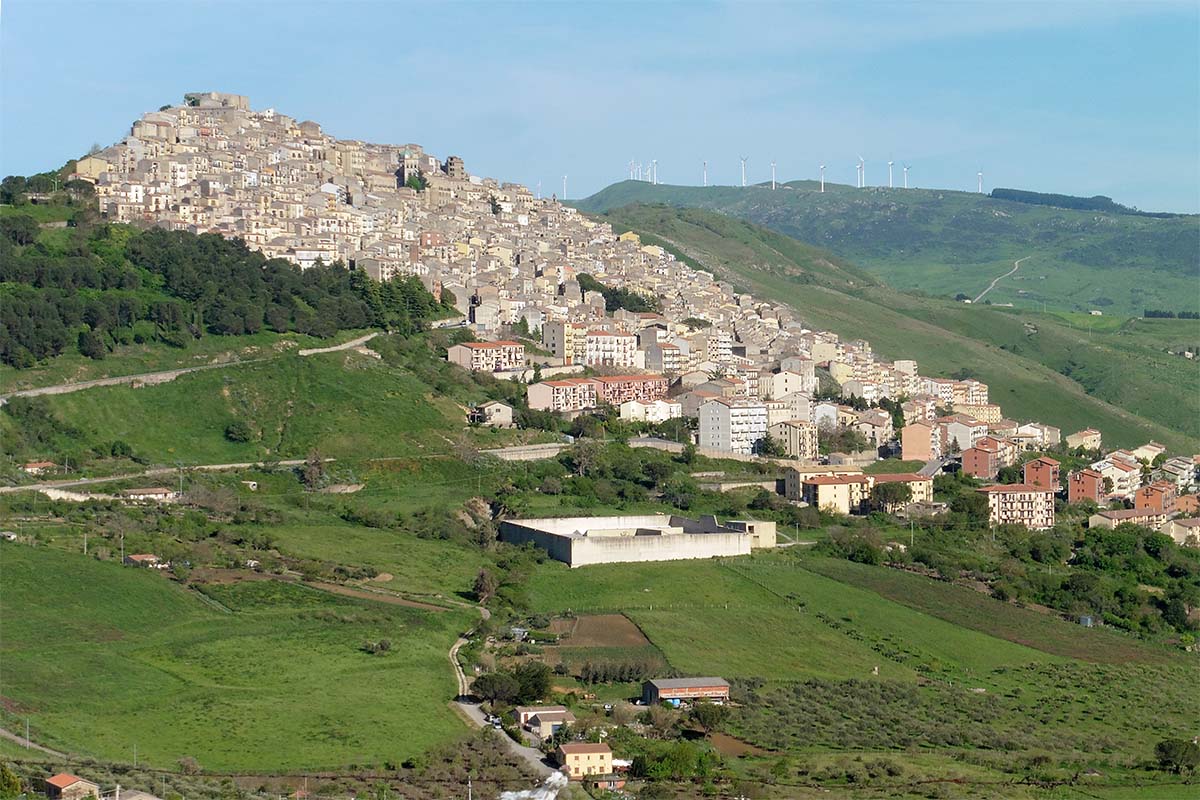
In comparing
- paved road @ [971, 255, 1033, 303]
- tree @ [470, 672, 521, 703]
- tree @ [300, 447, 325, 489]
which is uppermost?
paved road @ [971, 255, 1033, 303]

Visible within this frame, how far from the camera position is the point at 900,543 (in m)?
55.1

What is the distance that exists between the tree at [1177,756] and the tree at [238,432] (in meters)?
29.4

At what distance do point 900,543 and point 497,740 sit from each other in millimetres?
23640

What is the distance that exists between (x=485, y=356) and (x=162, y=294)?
10844 millimetres

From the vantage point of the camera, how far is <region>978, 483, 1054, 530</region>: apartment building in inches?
2340

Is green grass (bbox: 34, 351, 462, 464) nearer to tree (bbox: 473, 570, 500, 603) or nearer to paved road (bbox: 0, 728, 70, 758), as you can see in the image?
tree (bbox: 473, 570, 500, 603)

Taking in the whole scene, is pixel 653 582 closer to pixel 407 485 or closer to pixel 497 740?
pixel 407 485

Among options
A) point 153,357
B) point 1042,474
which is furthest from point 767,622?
point 153,357

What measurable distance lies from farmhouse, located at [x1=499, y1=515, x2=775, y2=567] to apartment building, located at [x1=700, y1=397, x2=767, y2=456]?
9.57m

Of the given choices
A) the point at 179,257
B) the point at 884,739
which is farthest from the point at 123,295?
the point at 884,739

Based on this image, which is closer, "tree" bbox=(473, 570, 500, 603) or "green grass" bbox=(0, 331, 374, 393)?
"tree" bbox=(473, 570, 500, 603)

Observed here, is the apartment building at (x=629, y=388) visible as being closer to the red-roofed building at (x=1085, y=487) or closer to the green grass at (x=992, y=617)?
the red-roofed building at (x=1085, y=487)

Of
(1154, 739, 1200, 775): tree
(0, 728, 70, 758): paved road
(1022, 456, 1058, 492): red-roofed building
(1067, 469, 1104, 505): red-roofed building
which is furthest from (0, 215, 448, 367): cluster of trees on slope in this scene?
(1154, 739, 1200, 775): tree

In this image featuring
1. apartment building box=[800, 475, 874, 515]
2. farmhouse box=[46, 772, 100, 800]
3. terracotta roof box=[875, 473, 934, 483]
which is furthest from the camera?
terracotta roof box=[875, 473, 934, 483]
